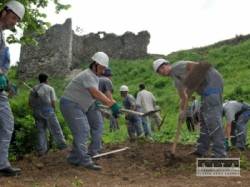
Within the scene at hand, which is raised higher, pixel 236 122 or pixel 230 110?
pixel 230 110

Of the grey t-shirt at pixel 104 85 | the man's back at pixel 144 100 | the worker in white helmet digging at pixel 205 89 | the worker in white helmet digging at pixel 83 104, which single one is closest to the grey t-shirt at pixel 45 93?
the grey t-shirt at pixel 104 85

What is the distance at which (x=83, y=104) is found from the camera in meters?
8.52

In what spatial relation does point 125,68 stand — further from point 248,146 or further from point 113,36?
point 248,146

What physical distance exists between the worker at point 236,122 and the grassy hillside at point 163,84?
47.2 inches

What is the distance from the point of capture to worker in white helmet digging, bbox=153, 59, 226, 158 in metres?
9.00

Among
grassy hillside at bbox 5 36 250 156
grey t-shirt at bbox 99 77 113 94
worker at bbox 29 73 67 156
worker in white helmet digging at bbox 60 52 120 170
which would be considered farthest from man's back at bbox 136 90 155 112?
worker in white helmet digging at bbox 60 52 120 170

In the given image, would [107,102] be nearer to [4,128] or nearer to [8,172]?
[4,128]

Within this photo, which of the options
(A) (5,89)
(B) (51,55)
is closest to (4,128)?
(A) (5,89)

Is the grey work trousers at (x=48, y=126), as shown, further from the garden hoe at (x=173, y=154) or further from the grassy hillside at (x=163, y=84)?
the garden hoe at (x=173, y=154)

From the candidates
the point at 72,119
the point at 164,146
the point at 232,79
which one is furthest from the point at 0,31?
the point at 232,79

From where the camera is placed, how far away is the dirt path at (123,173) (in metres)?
6.92

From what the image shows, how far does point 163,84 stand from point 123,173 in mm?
18142

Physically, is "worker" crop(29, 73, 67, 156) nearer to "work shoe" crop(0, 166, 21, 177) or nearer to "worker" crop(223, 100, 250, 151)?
"worker" crop(223, 100, 250, 151)

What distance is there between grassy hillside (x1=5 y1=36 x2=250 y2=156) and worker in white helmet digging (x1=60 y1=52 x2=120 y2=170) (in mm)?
2260
